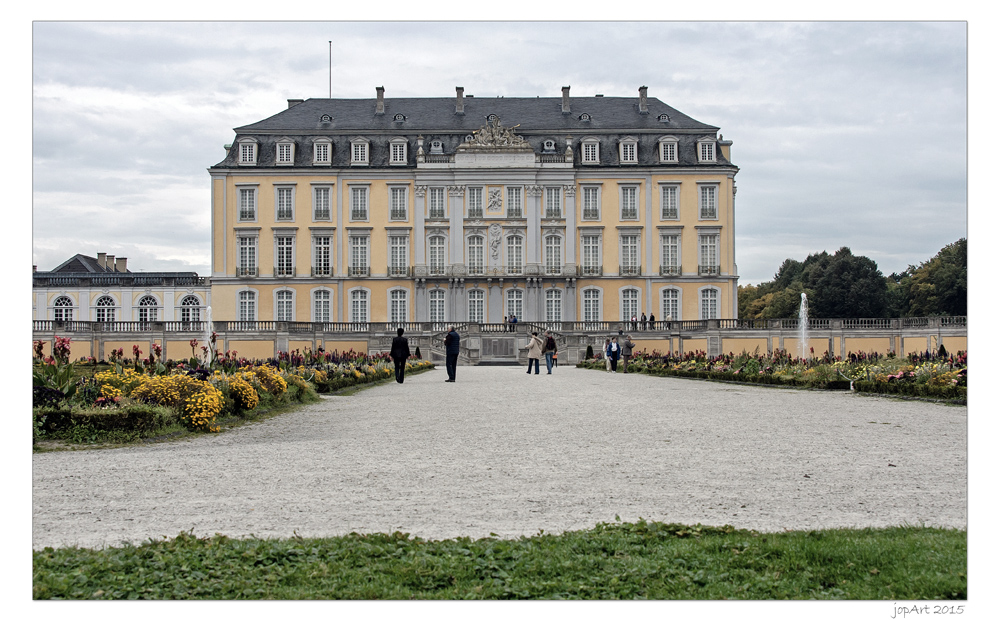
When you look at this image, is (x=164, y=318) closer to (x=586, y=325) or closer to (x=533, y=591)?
(x=586, y=325)

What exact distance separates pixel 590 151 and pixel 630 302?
9.76m

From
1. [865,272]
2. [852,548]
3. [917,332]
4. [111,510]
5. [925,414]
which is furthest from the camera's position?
[865,272]

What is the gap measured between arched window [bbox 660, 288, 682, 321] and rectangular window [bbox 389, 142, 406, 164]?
18.3 meters

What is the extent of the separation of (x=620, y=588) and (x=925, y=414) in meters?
10.2

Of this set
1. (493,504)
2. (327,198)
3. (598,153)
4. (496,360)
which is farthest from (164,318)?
(493,504)

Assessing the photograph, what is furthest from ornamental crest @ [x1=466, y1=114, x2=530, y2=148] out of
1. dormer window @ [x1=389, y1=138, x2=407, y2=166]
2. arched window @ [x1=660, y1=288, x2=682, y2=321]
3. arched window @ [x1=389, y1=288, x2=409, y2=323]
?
arched window @ [x1=660, y1=288, x2=682, y2=321]

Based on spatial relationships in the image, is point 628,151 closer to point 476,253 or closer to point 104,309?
point 476,253

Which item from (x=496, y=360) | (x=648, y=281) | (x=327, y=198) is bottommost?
(x=496, y=360)

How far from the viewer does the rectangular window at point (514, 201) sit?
56.4m

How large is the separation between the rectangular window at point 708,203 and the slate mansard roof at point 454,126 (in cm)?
164

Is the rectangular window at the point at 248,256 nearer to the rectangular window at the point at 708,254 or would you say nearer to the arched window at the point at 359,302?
the arched window at the point at 359,302

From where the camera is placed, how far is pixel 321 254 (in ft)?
185

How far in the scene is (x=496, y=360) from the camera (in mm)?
45250

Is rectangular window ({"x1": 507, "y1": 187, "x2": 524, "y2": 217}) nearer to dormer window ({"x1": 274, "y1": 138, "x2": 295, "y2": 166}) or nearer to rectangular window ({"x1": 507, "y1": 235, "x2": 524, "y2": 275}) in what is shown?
rectangular window ({"x1": 507, "y1": 235, "x2": 524, "y2": 275})
